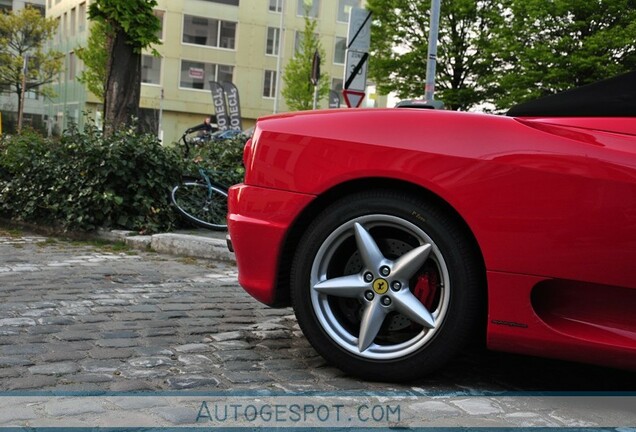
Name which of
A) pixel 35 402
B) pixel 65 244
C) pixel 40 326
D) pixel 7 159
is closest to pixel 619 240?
pixel 35 402

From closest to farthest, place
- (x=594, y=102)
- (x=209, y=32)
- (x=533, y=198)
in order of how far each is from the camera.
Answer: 1. (x=533, y=198)
2. (x=594, y=102)
3. (x=209, y=32)

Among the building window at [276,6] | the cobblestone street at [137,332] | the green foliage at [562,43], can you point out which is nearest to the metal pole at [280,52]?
the building window at [276,6]

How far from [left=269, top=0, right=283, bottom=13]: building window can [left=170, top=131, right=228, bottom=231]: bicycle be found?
4166cm

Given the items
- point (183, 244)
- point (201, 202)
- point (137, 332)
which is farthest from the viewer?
point (201, 202)

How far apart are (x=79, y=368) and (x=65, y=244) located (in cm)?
441

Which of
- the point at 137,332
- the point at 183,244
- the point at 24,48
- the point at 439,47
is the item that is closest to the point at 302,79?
the point at 439,47

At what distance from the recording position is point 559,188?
8.63 feet

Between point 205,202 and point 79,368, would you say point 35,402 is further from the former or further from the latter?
point 205,202

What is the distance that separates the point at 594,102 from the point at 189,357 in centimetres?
206

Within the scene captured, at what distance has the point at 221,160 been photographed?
31.1 feet

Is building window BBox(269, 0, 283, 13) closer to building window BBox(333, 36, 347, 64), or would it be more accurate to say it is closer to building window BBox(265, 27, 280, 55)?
building window BBox(265, 27, 280, 55)

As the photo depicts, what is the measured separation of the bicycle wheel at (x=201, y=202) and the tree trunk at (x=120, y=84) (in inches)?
67.3

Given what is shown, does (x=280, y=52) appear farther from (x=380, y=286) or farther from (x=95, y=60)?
(x=380, y=286)

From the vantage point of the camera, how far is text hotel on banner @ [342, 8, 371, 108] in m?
9.34
